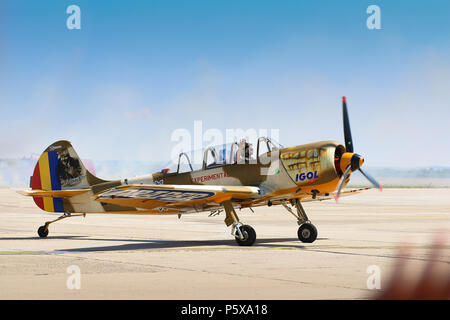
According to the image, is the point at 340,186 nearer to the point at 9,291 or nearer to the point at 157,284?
the point at 157,284

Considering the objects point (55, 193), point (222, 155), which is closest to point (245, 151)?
point (222, 155)

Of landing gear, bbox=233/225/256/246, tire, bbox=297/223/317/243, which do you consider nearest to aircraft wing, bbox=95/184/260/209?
landing gear, bbox=233/225/256/246

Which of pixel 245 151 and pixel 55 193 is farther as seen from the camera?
pixel 55 193

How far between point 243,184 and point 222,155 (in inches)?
46.0

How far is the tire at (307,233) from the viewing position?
17422 mm

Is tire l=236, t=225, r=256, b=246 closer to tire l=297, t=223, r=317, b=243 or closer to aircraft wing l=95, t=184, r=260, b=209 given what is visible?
aircraft wing l=95, t=184, r=260, b=209

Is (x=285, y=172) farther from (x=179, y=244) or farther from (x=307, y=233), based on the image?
(x=179, y=244)

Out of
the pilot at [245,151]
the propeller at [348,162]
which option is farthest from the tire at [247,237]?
the propeller at [348,162]

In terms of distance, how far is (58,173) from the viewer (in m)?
21.4

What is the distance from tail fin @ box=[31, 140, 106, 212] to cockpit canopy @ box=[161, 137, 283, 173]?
3.89 meters

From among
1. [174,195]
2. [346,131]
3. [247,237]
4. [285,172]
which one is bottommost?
[247,237]

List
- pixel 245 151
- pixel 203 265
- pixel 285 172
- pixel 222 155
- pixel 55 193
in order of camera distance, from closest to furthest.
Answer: pixel 203 265 < pixel 285 172 < pixel 245 151 < pixel 222 155 < pixel 55 193

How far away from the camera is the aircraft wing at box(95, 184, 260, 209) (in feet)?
50.3

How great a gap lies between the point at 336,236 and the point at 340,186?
472cm
